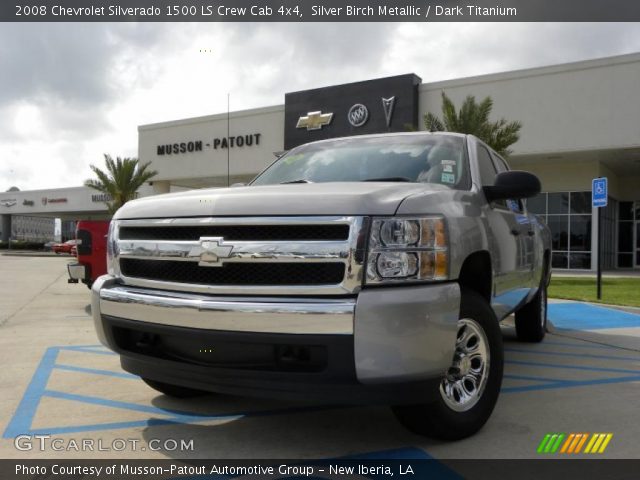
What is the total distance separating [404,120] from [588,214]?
8.81 m

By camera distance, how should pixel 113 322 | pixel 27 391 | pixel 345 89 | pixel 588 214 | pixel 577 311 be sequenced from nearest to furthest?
1. pixel 113 322
2. pixel 27 391
3. pixel 577 311
4. pixel 588 214
5. pixel 345 89

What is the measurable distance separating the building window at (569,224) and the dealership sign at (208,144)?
1501 centimetres

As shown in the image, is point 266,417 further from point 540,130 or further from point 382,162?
point 540,130

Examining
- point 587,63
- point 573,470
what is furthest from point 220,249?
point 587,63

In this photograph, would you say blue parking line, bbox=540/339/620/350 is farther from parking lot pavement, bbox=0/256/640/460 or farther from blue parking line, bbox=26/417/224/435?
blue parking line, bbox=26/417/224/435

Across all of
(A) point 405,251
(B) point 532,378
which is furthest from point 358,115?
(A) point 405,251

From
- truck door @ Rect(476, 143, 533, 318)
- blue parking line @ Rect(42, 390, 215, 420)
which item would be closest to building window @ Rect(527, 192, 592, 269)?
truck door @ Rect(476, 143, 533, 318)

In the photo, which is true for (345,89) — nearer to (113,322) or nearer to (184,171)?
(184,171)

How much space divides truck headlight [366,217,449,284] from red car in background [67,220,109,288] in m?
6.94

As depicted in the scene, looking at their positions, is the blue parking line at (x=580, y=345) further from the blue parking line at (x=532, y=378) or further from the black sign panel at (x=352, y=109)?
the black sign panel at (x=352, y=109)

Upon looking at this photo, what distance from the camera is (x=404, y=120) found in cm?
2575

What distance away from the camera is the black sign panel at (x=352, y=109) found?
85.0ft

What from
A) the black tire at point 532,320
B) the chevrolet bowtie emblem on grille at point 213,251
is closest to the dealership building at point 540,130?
the black tire at point 532,320

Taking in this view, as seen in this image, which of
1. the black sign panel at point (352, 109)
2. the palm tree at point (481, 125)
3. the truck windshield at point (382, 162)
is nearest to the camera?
the truck windshield at point (382, 162)
